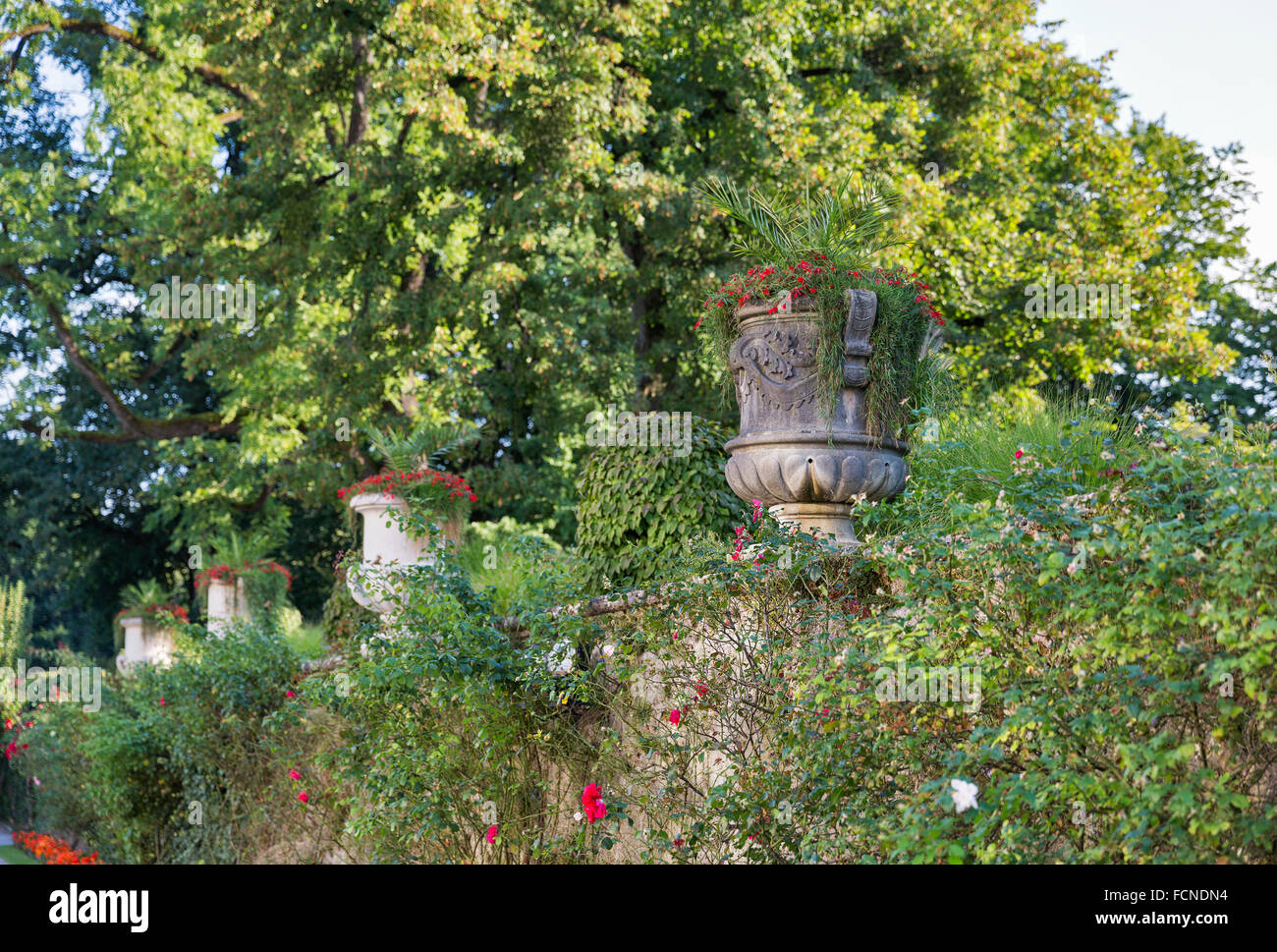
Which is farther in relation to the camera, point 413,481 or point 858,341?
point 413,481

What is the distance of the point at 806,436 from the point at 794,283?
0.68 meters

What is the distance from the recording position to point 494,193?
45.4ft

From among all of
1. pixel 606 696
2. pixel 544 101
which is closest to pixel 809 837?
pixel 606 696

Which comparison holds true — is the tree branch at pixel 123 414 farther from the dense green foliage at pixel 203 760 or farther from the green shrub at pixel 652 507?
the green shrub at pixel 652 507

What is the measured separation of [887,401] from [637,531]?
1677 millimetres

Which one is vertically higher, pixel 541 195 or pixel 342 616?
pixel 541 195

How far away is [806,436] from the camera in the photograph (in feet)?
16.5

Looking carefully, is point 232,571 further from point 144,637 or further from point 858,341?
point 858,341

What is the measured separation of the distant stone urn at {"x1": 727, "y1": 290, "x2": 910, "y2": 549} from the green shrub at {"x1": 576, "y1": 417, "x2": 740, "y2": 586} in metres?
0.83

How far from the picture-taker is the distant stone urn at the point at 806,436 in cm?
499

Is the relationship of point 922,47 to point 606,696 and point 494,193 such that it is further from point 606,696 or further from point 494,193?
point 606,696

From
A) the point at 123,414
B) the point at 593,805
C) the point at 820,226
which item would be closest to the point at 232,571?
the point at 123,414

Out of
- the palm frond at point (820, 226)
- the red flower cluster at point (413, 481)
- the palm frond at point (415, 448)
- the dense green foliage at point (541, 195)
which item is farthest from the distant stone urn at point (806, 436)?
the dense green foliage at point (541, 195)

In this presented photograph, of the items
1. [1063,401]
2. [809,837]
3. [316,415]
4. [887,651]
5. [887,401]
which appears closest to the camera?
[887,651]
